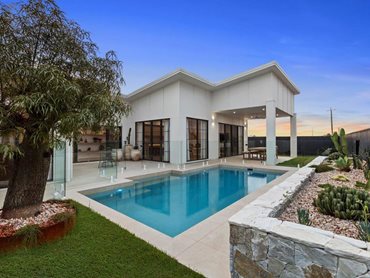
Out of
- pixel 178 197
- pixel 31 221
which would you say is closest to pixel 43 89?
pixel 31 221

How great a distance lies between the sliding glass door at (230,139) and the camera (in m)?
17.1

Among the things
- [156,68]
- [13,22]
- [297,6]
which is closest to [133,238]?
[13,22]

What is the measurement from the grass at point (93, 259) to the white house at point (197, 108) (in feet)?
32.1

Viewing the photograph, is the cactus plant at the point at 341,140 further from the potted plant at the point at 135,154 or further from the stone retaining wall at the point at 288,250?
the potted plant at the point at 135,154

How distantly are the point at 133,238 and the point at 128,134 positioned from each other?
1332cm

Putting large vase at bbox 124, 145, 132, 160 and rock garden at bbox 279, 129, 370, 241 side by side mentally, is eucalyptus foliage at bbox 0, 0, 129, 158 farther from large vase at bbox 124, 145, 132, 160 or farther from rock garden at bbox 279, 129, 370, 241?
large vase at bbox 124, 145, 132, 160

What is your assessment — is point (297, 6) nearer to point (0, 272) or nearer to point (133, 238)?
point (133, 238)

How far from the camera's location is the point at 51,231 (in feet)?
10.7

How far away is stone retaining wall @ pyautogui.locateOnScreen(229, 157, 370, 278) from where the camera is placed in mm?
1848

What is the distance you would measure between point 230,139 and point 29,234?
16478 millimetres

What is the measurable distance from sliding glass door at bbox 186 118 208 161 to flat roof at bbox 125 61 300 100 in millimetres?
2536

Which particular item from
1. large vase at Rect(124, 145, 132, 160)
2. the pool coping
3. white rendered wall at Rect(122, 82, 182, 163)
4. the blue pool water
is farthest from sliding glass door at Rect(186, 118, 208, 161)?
the pool coping

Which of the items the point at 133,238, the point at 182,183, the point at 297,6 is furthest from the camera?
the point at 182,183

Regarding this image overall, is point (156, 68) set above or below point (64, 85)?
above
